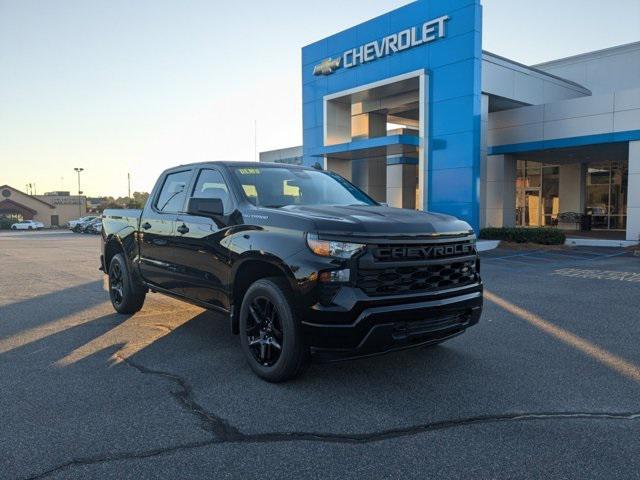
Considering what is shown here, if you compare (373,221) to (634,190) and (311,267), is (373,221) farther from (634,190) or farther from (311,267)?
(634,190)

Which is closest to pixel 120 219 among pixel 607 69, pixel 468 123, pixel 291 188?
pixel 291 188

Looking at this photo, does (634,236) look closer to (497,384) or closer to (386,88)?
(386,88)

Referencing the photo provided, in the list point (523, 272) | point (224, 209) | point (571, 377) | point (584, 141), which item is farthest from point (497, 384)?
point (584, 141)

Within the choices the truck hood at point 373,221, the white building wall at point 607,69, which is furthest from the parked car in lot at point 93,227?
the truck hood at point 373,221

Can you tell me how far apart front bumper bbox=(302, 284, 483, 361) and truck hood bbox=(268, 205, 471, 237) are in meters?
0.48

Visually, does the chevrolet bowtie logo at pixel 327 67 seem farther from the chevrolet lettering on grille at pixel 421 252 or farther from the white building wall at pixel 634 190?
the chevrolet lettering on grille at pixel 421 252

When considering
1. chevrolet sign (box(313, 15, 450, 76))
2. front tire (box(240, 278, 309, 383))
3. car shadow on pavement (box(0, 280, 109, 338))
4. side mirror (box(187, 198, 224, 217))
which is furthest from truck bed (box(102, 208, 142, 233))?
chevrolet sign (box(313, 15, 450, 76))

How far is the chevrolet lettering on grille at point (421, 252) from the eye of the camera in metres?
3.95

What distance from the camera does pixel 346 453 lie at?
10.1 feet

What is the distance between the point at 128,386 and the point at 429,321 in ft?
8.25

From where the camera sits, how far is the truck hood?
394cm

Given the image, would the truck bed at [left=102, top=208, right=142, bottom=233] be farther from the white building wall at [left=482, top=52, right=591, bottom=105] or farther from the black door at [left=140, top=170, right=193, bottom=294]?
the white building wall at [left=482, top=52, right=591, bottom=105]

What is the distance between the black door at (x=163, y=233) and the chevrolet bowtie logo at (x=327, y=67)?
18.3 meters

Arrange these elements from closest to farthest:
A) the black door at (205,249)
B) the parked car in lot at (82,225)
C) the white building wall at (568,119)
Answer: the black door at (205,249)
the white building wall at (568,119)
the parked car in lot at (82,225)
